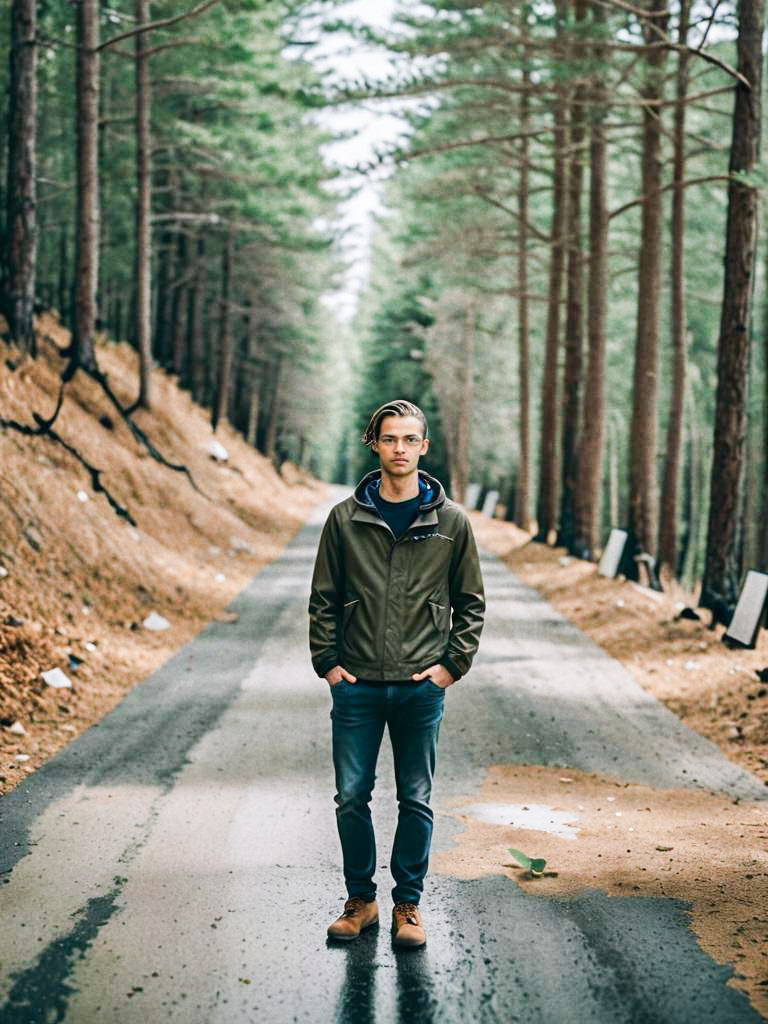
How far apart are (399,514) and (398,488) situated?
0.12m

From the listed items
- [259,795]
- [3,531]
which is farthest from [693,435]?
[259,795]

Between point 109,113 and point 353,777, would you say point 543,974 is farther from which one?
point 109,113

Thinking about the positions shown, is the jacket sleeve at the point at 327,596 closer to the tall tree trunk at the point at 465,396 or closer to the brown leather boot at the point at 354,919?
the brown leather boot at the point at 354,919

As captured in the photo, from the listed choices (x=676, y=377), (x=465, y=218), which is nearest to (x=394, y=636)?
(x=676, y=377)

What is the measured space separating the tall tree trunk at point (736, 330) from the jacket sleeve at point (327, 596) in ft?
31.2

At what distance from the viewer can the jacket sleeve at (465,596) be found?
509cm

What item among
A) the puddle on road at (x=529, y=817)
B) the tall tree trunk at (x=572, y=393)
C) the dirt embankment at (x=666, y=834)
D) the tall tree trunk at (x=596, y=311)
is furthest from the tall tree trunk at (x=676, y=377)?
the puddle on road at (x=529, y=817)

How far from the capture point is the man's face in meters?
4.97

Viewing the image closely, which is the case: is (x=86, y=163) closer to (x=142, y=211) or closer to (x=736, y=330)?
(x=142, y=211)

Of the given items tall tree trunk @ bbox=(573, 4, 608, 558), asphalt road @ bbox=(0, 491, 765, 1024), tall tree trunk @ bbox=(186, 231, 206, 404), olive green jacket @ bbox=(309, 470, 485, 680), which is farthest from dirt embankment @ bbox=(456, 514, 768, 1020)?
tall tree trunk @ bbox=(186, 231, 206, 404)

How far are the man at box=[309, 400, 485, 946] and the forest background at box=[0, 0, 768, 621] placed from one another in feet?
27.6

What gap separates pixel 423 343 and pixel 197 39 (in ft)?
103

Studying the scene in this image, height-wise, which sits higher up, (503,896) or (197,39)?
(197,39)

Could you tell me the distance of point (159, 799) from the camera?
23.9 ft
